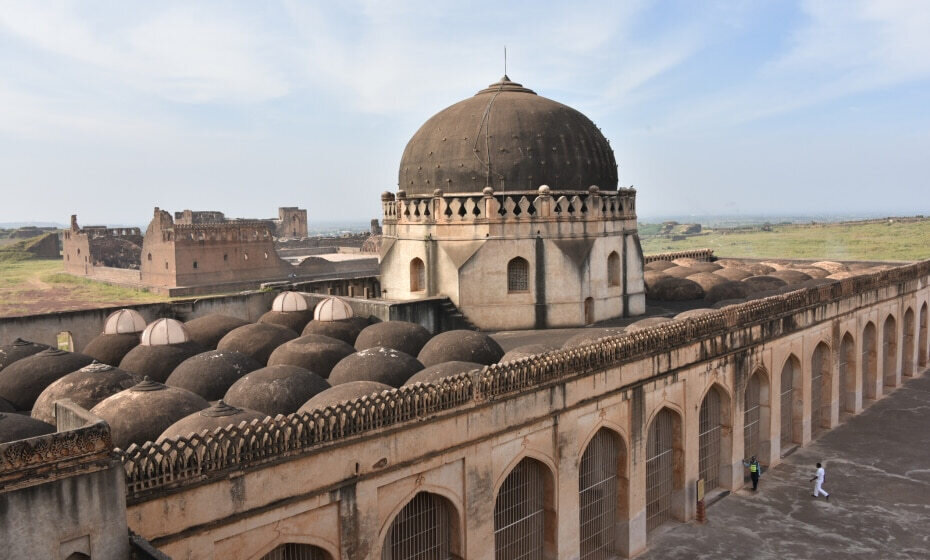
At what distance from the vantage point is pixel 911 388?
101 ft

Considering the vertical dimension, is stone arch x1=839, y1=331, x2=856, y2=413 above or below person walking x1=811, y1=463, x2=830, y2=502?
above

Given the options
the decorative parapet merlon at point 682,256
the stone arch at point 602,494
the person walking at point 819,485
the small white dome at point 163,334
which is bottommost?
the person walking at point 819,485

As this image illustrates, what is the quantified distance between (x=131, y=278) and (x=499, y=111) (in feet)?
173

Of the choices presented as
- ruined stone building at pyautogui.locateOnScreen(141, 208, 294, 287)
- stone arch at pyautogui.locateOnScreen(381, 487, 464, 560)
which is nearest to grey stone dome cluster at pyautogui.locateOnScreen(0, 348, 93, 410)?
stone arch at pyautogui.locateOnScreen(381, 487, 464, 560)

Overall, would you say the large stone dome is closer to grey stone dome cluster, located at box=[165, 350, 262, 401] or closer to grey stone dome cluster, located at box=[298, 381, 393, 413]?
grey stone dome cluster, located at box=[165, 350, 262, 401]

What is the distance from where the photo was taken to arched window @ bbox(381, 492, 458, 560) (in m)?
12.4

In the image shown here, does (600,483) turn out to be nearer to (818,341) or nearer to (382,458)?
(382,458)

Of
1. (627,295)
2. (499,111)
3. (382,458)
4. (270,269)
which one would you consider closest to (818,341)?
(627,295)

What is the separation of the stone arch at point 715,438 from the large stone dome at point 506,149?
7455 millimetres

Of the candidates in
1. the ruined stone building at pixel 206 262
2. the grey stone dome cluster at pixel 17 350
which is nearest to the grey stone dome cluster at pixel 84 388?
the grey stone dome cluster at pixel 17 350

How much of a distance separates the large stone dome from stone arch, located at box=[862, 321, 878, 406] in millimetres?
12522

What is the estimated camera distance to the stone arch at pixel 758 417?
854 inches

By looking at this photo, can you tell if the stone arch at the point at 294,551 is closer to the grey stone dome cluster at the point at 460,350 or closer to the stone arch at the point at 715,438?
the grey stone dome cluster at the point at 460,350

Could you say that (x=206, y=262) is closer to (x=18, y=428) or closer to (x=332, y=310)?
(x=332, y=310)
